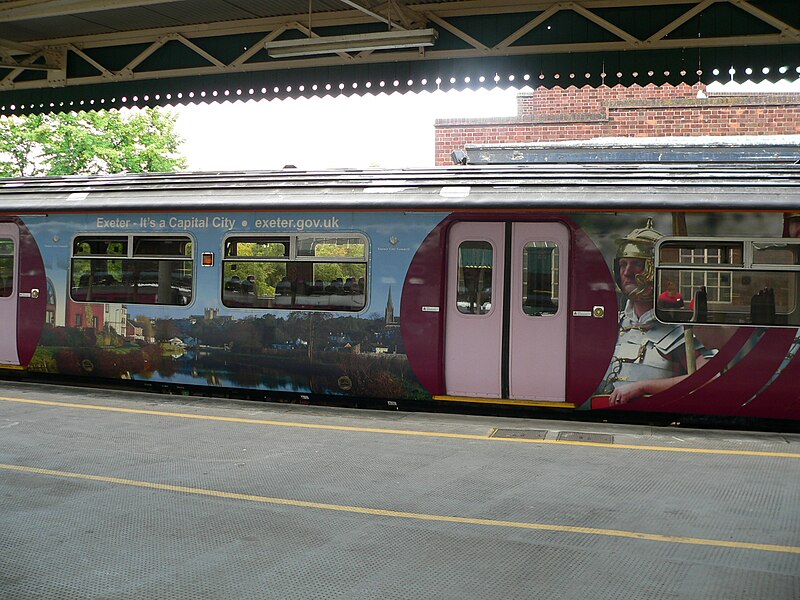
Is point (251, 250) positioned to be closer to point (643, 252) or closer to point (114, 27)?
point (114, 27)

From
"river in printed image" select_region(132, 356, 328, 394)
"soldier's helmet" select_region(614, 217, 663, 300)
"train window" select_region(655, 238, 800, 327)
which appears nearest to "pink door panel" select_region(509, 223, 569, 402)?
"soldier's helmet" select_region(614, 217, 663, 300)

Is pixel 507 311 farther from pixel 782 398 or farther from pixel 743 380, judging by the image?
pixel 782 398

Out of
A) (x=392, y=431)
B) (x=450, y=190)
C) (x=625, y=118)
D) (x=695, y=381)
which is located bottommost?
(x=392, y=431)

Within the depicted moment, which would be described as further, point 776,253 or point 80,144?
point 80,144

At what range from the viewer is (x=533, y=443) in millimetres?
7598

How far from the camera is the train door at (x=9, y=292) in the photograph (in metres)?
11.2

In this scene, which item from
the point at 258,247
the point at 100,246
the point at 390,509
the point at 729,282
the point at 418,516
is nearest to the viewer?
the point at 418,516

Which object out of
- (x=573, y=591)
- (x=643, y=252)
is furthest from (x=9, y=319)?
(x=573, y=591)

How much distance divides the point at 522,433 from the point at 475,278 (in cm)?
189

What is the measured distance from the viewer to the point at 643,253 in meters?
8.59

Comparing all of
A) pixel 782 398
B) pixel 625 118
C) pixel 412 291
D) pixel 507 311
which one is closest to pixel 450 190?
pixel 412 291

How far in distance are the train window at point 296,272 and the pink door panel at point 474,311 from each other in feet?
3.49

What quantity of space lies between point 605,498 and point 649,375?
2.97 meters

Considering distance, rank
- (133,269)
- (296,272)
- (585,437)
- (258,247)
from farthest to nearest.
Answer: (133,269), (258,247), (296,272), (585,437)
